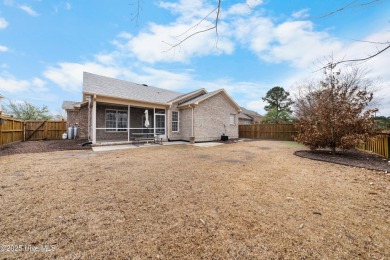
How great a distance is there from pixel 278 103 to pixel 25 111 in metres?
43.3

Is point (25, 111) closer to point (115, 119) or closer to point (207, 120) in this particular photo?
point (115, 119)

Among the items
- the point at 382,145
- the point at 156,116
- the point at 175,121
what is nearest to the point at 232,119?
the point at 175,121

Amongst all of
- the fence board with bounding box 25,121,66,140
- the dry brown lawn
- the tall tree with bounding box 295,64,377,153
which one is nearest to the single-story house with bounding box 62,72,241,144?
the fence board with bounding box 25,121,66,140

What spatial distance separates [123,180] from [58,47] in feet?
46.0

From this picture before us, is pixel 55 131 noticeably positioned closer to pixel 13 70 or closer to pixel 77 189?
pixel 13 70

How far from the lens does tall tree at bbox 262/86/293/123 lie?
28.8 m

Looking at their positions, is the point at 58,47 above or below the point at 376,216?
above

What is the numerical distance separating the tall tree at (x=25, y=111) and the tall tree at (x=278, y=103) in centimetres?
3931

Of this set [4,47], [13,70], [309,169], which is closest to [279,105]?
[309,169]

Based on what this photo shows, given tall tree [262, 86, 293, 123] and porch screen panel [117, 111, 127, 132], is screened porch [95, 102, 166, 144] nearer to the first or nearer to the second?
porch screen panel [117, 111, 127, 132]

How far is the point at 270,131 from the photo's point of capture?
714 inches

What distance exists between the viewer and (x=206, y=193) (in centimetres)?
335

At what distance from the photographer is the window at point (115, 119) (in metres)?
13.3

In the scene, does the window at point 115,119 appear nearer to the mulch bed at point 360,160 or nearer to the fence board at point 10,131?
the fence board at point 10,131
